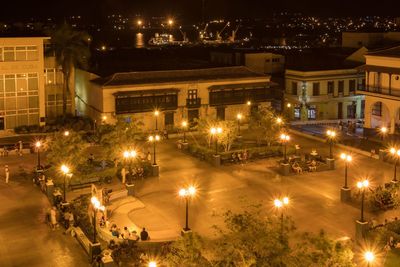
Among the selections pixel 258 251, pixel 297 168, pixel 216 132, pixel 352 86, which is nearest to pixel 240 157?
pixel 216 132

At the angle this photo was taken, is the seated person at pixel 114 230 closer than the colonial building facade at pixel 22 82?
Yes

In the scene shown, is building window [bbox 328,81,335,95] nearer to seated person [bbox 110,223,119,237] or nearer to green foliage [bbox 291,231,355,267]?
seated person [bbox 110,223,119,237]

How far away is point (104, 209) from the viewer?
29922 mm

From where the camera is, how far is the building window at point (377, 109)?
183 ft

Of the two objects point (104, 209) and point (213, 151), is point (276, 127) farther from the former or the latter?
point (104, 209)

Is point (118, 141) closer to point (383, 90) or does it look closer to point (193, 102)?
point (193, 102)

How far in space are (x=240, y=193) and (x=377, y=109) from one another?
84.7 ft

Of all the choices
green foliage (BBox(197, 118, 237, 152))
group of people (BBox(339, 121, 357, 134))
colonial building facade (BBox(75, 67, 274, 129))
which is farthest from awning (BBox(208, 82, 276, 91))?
green foliage (BBox(197, 118, 237, 152))

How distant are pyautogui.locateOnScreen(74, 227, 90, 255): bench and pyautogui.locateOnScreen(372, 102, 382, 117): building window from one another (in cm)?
3588

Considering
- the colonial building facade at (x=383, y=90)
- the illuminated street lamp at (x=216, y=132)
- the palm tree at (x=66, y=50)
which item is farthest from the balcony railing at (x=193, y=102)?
the colonial building facade at (x=383, y=90)

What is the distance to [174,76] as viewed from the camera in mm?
56906

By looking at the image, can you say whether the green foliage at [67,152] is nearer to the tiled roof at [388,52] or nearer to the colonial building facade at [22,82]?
the colonial building facade at [22,82]

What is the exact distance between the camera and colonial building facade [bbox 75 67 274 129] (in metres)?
53.2

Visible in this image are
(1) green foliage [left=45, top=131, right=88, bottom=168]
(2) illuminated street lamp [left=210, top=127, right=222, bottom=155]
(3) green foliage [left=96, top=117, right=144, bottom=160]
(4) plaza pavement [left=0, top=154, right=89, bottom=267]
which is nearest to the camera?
(4) plaza pavement [left=0, top=154, right=89, bottom=267]
